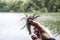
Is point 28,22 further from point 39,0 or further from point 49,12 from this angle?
point 49,12

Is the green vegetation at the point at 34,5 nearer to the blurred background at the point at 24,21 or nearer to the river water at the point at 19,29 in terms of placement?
the blurred background at the point at 24,21

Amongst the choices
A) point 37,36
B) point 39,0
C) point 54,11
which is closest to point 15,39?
point 37,36

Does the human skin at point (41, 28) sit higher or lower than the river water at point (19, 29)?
higher

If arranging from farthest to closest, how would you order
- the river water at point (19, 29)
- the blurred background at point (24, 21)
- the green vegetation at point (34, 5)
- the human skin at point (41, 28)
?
the green vegetation at point (34, 5) < the blurred background at point (24, 21) < the river water at point (19, 29) < the human skin at point (41, 28)

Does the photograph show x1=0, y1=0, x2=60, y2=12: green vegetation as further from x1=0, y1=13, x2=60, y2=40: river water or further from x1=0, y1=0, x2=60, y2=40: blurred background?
x1=0, y1=13, x2=60, y2=40: river water

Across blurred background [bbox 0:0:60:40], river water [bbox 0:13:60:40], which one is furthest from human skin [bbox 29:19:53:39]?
river water [bbox 0:13:60:40]

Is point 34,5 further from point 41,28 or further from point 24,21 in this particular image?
point 41,28

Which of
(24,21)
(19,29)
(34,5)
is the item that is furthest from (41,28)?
(34,5)

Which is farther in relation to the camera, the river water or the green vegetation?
the green vegetation

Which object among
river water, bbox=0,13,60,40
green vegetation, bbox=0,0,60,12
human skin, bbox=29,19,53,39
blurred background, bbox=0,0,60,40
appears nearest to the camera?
human skin, bbox=29,19,53,39

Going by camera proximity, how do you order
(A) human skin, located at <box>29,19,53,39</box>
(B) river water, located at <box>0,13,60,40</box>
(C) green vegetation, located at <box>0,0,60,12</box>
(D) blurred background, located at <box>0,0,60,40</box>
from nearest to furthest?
(A) human skin, located at <box>29,19,53,39</box>
(B) river water, located at <box>0,13,60,40</box>
(D) blurred background, located at <box>0,0,60,40</box>
(C) green vegetation, located at <box>0,0,60,12</box>

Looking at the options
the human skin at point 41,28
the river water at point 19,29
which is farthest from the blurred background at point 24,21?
the human skin at point 41,28
